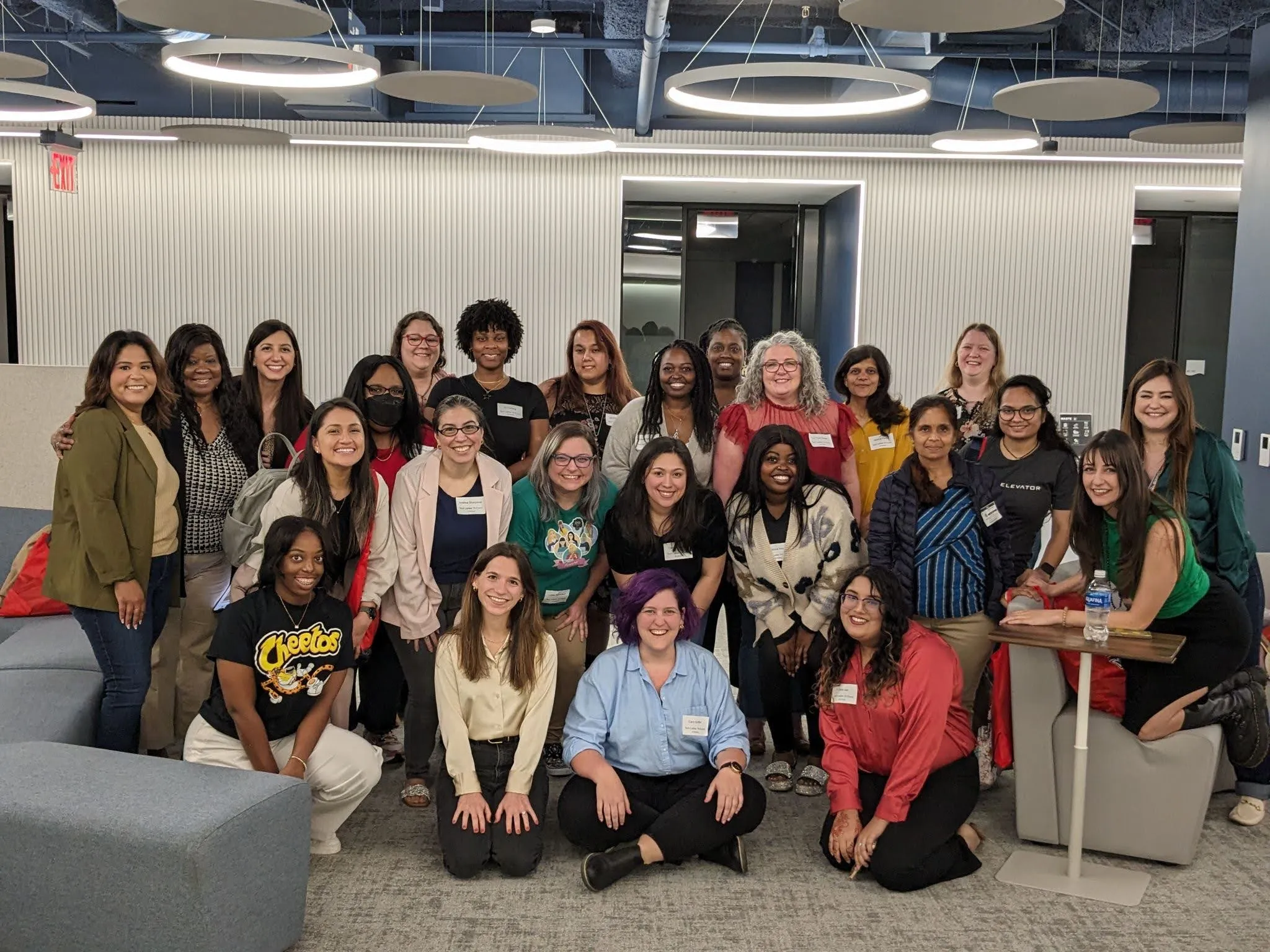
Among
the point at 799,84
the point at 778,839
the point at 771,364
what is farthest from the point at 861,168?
the point at 778,839

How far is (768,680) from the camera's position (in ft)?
13.8

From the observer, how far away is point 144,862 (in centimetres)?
269

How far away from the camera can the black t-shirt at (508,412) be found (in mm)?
4691

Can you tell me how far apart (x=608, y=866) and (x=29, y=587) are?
301 centimetres

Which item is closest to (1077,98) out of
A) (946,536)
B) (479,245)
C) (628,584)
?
(946,536)

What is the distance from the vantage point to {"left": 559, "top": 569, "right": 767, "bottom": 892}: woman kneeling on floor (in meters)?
3.53

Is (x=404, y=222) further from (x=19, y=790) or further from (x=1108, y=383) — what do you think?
(x=19, y=790)

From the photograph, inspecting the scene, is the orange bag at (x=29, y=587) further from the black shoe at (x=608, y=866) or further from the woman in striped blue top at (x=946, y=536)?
the woman in striped blue top at (x=946, y=536)

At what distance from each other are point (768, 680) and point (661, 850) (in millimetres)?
906

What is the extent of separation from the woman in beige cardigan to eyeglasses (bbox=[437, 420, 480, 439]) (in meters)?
0.99

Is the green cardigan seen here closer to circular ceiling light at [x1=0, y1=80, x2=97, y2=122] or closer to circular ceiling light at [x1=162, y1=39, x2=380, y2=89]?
circular ceiling light at [x1=162, y1=39, x2=380, y2=89]

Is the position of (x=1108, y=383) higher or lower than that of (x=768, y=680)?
higher

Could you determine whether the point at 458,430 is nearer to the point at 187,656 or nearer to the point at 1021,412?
the point at 187,656

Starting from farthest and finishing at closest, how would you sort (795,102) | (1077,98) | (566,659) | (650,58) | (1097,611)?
(650,58), (795,102), (1077,98), (566,659), (1097,611)
